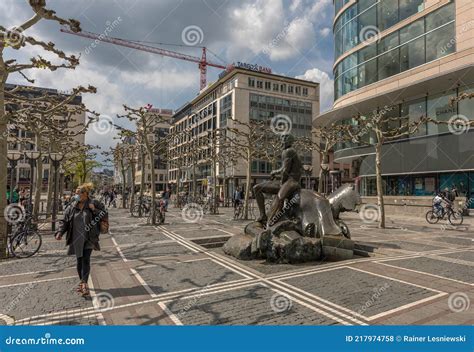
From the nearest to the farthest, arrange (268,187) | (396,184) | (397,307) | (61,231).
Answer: (397,307) < (61,231) < (268,187) < (396,184)

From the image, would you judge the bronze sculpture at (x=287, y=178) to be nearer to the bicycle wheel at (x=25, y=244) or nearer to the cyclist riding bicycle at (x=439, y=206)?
the bicycle wheel at (x=25, y=244)

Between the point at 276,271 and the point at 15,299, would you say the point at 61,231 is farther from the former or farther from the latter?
the point at 276,271

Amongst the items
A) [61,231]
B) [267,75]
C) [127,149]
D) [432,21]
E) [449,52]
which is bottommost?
[61,231]

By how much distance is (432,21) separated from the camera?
26156mm

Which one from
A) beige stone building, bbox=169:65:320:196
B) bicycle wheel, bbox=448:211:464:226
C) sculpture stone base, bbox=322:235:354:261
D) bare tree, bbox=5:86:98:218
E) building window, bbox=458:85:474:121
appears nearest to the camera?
sculpture stone base, bbox=322:235:354:261

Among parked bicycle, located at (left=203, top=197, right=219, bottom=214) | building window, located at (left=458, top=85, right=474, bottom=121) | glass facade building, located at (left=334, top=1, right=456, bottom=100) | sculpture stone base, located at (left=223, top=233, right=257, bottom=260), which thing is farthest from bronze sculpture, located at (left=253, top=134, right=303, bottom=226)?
glass facade building, located at (left=334, top=1, right=456, bottom=100)

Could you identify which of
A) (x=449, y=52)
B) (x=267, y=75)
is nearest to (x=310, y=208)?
(x=449, y=52)

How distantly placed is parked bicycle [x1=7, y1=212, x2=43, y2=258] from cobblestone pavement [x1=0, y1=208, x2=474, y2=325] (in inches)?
16.7

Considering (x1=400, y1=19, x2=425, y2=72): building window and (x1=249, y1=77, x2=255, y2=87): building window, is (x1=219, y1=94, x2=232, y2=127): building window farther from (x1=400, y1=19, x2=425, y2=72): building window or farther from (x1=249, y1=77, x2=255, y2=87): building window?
(x1=400, y1=19, x2=425, y2=72): building window

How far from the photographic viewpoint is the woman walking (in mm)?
5707

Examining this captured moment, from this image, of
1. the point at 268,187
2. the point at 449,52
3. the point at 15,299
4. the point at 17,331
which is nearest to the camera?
the point at 17,331

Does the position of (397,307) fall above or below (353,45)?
below

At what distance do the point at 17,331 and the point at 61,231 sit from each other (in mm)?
2074

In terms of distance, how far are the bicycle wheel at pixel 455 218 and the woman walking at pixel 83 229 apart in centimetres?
1721
